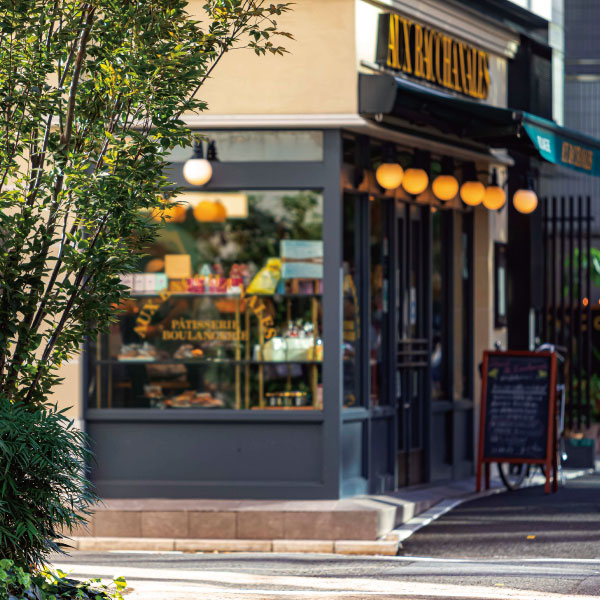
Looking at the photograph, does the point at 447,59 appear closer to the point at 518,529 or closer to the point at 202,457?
the point at 202,457

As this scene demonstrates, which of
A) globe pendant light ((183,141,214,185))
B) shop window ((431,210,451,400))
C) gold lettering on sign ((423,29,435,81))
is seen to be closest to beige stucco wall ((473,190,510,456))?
shop window ((431,210,451,400))

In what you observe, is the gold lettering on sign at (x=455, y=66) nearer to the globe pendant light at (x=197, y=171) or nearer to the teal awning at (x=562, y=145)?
the teal awning at (x=562, y=145)

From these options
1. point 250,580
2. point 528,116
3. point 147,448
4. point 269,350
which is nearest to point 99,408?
point 147,448

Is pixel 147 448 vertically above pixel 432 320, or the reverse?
pixel 432 320

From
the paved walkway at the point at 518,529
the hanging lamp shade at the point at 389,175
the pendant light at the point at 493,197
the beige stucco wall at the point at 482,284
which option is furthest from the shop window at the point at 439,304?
the hanging lamp shade at the point at 389,175

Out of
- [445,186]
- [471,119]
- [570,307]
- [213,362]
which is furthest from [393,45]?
[570,307]

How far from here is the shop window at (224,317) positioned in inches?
428

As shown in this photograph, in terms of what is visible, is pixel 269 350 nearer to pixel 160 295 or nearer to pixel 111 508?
pixel 160 295

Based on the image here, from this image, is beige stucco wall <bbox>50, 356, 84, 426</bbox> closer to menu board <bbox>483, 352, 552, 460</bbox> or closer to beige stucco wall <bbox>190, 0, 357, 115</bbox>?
beige stucco wall <bbox>190, 0, 357, 115</bbox>

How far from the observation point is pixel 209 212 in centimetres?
1092

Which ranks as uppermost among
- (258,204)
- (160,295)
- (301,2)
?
(301,2)

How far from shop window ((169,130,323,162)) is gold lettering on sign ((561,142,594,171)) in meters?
2.63

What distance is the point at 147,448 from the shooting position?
10812 mm

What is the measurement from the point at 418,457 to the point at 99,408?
334cm
